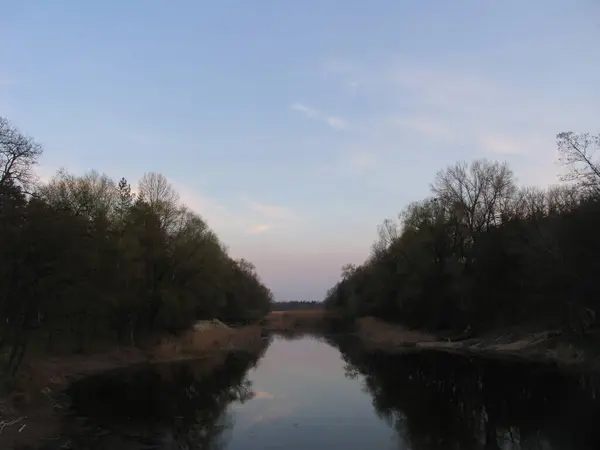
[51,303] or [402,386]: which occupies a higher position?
[51,303]

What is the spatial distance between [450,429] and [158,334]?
1512 inches

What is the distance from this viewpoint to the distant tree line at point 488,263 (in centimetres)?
4291

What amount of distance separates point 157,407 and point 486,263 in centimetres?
4386

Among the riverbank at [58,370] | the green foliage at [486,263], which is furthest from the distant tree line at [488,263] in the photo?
the riverbank at [58,370]

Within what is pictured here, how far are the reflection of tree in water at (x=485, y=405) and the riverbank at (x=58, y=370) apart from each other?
38.6 feet

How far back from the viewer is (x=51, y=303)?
2614cm

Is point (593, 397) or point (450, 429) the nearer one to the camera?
point (450, 429)

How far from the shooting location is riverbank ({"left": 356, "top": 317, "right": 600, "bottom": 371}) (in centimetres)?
3932

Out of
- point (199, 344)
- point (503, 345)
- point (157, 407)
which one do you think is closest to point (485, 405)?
point (157, 407)

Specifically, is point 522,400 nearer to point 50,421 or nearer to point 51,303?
point 50,421

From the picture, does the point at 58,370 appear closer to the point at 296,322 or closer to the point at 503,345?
the point at 503,345

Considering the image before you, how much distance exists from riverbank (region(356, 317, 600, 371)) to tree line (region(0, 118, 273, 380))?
805 inches

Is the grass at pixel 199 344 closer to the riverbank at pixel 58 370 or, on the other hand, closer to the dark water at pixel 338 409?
the riverbank at pixel 58 370

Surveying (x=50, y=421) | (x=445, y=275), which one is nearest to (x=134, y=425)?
(x=50, y=421)
